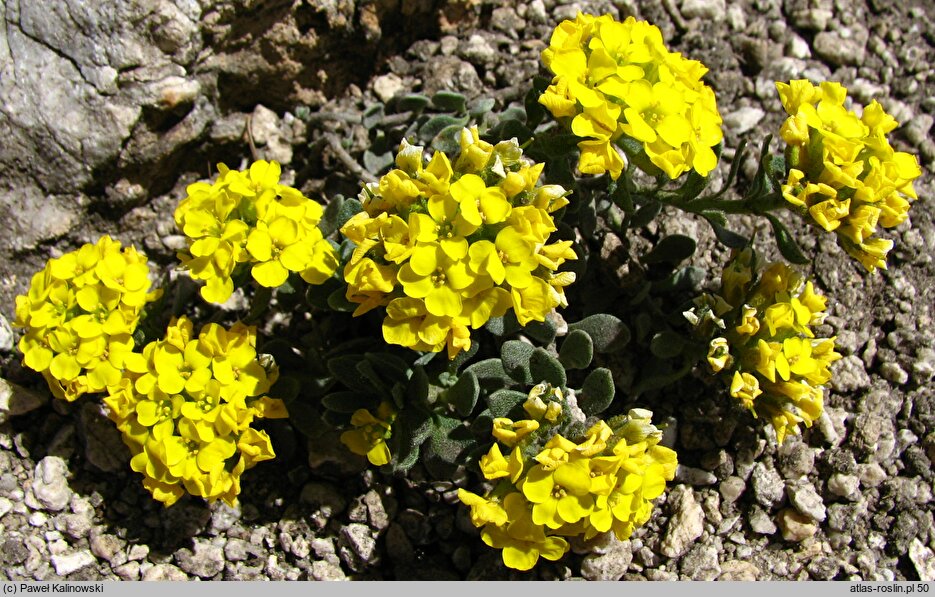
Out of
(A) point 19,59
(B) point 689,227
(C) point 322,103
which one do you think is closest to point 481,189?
(B) point 689,227

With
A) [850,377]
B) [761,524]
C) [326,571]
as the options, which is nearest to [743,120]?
[850,377]

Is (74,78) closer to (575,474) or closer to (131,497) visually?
(131,497)

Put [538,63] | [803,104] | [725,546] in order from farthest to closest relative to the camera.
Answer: [538,63], [725,546], [803,104]

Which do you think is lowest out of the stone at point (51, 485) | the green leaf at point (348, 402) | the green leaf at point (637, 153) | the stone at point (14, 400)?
the stone at point (51, 485)

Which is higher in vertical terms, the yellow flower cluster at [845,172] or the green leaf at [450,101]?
the yellow flower cluster at [845,172]

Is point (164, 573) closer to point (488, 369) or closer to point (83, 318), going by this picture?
point (83, 318)

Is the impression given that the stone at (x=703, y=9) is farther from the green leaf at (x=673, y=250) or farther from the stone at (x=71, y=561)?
the stone at (x=71, y=561)

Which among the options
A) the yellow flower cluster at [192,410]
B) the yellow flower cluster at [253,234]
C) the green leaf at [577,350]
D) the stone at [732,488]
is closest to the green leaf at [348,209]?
the yellow flower cluster at [253,234]
